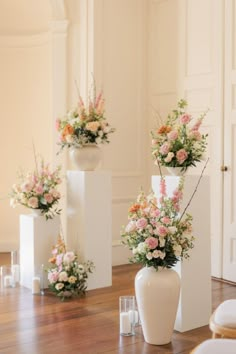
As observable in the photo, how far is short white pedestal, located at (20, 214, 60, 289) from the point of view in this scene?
4625 millimetres

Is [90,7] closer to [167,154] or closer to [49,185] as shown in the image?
[49,185]

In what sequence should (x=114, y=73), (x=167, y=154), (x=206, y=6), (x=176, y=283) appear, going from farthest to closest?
(x=114, y=73), (x=206, y=6), (x=167, y=154), (x=176, y=283)

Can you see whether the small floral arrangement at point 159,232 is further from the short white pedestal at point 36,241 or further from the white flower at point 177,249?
the short white pedestal at point 36,241

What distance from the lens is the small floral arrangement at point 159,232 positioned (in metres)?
3.19

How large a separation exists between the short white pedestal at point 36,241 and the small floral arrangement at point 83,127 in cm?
74

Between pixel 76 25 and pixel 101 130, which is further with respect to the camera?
pixel 76 25

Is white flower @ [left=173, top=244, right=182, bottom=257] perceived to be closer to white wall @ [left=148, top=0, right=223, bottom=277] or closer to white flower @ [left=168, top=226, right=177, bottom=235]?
white flower @ [left=168, top=226, right=177, bottom=235]

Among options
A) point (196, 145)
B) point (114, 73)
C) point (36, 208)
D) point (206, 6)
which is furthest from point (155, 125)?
point (196, 145)

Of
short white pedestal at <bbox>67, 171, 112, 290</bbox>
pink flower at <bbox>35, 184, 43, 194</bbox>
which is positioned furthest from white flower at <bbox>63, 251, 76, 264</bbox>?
pink flower at <bbox>35, 184, 43, 194</bbox>

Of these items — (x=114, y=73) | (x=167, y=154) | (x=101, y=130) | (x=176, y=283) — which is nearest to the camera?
(x=176, y=283)

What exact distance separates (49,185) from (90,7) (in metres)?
2.13

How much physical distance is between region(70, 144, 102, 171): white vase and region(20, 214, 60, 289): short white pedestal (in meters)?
0.56

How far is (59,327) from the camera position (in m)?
3.59

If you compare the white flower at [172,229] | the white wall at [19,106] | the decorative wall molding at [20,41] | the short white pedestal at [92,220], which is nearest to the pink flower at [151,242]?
the white flower at [172,229]
